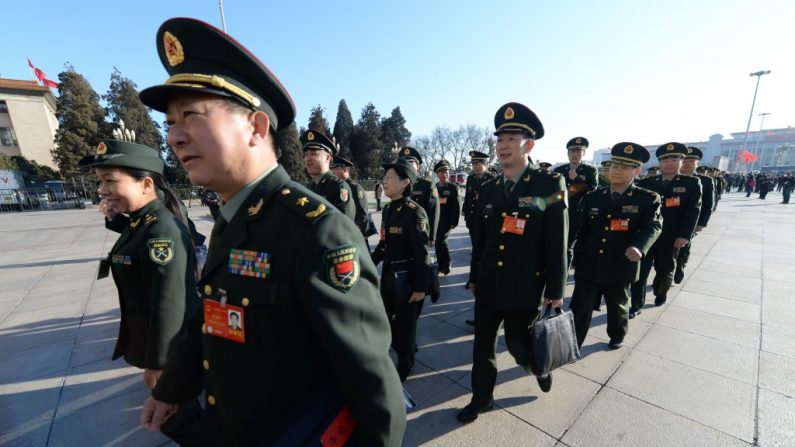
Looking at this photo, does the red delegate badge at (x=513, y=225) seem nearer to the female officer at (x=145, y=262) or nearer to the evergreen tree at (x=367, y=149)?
the female officer at (x=145, y=262)

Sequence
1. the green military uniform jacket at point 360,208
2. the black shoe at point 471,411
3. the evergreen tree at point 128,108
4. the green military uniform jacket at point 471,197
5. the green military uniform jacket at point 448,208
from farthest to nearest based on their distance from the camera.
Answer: the evergreen tree at point 128,108 < the green military uniform jacket at point 448,208 < the green military uniform jacket at point 471,197 < the green military uniform jacket at point 360,208 < the black shoe at point 471,411

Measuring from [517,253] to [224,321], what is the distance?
7.51ft

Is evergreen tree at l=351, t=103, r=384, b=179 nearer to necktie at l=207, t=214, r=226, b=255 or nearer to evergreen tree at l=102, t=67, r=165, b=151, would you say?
evergreen tree at l=102, t=67, r=165, b=151

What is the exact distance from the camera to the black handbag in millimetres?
2520

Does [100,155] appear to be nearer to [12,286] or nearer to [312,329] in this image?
[312,329]

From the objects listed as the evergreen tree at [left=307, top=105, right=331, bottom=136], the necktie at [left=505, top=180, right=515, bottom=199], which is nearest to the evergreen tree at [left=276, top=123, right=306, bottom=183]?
the evergreen tree at [left=307, top=105, right=331, bottom=136]

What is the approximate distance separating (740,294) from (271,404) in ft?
25.8

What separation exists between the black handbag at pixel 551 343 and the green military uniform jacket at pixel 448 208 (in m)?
4.51

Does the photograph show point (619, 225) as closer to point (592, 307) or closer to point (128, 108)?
point (592, 307)

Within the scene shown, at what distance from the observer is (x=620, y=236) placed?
3.82m

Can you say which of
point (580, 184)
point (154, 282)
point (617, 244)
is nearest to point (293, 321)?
point (154, 282)

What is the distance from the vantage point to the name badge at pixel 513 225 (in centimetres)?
268

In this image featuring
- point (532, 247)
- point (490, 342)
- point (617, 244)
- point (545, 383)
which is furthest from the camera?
point (617, 244)

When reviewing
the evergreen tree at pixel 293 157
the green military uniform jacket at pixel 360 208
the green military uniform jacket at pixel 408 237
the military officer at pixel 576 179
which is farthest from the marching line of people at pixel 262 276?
the evergreen tree at pixel 293 157
